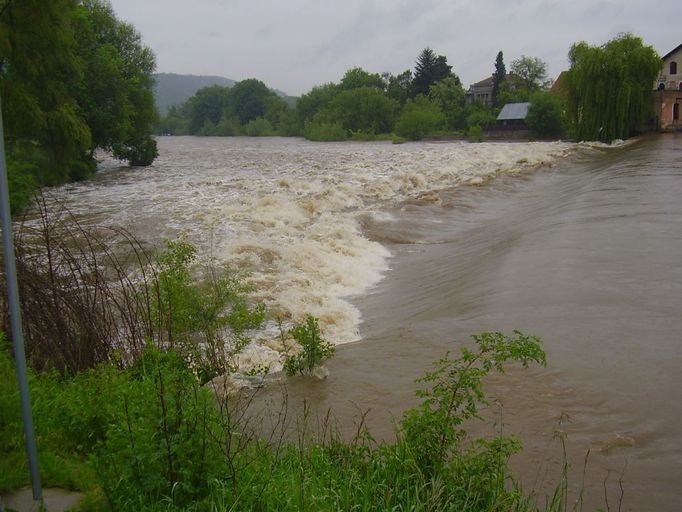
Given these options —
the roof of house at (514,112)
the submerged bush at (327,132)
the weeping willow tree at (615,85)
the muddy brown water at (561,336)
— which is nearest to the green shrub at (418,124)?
the submerged bush at (327,132)

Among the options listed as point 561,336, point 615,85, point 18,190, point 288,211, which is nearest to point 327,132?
point 615,85

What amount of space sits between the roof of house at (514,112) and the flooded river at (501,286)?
46.2 meters

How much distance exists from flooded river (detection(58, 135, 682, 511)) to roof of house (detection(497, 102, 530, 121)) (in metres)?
46.2

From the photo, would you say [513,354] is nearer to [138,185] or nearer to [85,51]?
[138,185]

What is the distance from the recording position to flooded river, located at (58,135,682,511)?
525 centimetres

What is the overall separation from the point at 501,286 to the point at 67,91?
879 inches

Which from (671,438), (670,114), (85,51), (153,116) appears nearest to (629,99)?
(670,114)

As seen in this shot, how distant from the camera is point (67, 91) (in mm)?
25406

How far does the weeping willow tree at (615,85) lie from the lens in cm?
4497

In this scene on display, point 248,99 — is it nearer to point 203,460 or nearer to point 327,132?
point 327,132

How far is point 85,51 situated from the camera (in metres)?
29.9

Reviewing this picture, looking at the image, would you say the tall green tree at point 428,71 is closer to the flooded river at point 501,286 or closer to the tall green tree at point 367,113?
the tall green tree at point 367,113

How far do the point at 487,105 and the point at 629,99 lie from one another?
4714 centimetres

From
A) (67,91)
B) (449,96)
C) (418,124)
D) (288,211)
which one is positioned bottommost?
(288,211)
